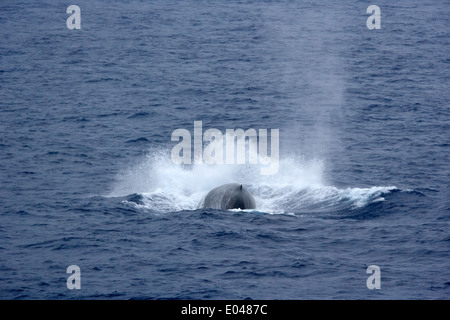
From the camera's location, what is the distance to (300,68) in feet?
359

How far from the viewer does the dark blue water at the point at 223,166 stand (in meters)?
46.0

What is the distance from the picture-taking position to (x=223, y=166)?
6894cm

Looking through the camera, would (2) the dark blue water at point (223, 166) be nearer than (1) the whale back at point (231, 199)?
Yes

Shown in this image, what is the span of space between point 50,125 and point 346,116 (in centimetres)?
3226

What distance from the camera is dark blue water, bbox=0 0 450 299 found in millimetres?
46000

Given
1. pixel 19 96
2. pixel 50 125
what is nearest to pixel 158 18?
pixel 19 96

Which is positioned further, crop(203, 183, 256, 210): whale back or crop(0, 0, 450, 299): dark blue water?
crop(203, 183, 256, 210): whale back

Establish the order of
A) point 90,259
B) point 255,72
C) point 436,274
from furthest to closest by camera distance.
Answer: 1. point 255,72
2. point 90,259
3. point 436,274

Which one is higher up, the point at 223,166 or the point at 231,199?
the point at 223,166

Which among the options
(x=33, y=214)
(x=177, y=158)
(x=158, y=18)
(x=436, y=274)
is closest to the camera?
(x=436, y=274)

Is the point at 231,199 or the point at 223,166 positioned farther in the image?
the point at 223,166
